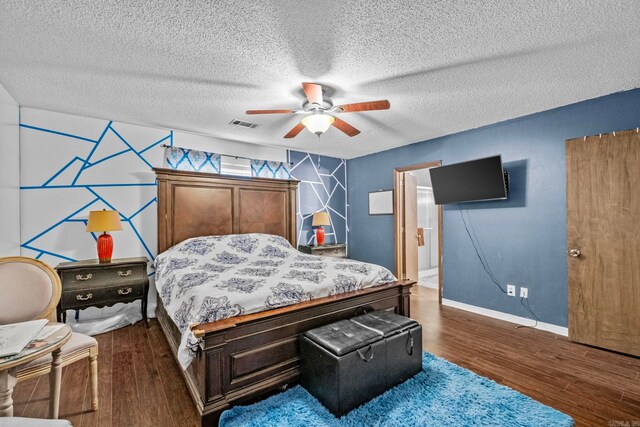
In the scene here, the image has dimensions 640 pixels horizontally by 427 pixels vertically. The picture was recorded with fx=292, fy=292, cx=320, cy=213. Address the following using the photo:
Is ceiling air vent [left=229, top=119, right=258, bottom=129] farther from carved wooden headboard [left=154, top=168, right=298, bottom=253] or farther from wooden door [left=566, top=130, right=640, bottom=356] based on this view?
wooden door [left=566, top=130, right=640, bottom=356]

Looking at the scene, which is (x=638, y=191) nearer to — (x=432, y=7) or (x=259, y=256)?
(x=432, y=7)

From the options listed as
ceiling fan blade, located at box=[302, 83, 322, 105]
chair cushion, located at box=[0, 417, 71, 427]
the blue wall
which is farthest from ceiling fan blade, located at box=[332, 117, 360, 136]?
chair cushion, located at box=[0, 417, 71, 427]

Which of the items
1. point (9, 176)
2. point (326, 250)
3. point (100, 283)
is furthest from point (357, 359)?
point (9, 176)

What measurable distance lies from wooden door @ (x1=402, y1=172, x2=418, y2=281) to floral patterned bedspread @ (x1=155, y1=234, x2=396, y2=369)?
2120 millimetres

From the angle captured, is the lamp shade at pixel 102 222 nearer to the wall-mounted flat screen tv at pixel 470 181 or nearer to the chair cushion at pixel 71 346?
the chair cushion at pixel 71 346

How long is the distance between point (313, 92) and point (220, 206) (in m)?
2.36

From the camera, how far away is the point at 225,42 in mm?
1974

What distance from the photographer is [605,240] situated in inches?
110

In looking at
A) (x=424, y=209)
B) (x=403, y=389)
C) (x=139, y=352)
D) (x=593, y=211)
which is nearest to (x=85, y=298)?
(x=139, y=352)

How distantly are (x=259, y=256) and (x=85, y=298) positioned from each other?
1.85 m

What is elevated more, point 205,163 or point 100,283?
point 205,163

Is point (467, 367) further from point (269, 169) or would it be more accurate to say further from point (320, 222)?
point (269, 169)

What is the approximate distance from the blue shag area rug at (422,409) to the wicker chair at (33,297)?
1.01 m

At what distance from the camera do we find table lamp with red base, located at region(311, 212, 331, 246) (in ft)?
16.6
